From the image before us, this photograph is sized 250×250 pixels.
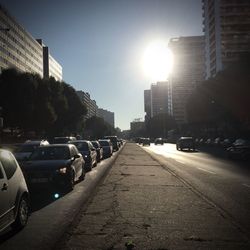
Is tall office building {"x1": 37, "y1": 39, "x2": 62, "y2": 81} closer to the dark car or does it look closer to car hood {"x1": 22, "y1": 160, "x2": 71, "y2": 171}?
the dark car

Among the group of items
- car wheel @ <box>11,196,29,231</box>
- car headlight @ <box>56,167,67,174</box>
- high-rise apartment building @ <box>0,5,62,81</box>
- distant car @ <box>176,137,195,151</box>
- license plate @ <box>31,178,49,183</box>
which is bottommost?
car wheel @ <box>11,196,29,231</box>

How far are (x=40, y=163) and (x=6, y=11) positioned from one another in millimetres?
112528

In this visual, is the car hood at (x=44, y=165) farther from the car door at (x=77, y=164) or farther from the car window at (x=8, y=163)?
the car window at (x=8, y=163)

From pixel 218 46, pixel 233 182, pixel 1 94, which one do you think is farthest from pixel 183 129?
pixel 233 182

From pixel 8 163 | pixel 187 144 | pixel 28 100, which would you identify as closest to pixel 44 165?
pixel 8 163

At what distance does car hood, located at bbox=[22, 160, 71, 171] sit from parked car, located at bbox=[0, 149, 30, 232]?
479 centimetres

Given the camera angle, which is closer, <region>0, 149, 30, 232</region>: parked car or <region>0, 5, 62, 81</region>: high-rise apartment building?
<region>0, 149, 30, 232</region>: parked car

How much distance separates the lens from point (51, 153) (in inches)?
596

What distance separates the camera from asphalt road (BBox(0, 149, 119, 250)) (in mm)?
7023

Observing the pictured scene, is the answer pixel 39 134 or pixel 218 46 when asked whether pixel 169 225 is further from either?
pixel 218 46

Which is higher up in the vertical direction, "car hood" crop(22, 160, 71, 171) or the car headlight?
"car hood" crop(22, 160, 71, 171)

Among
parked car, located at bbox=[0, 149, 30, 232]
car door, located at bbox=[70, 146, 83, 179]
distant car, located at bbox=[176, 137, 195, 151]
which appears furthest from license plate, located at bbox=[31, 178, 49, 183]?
distant car, located at bbox=[176, 137, 195, 151]

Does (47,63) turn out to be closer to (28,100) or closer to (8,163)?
(28,100)

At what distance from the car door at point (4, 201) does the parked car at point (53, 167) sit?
5.70 metres
